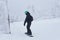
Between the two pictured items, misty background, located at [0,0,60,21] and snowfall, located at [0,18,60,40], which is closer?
snowfall, located at [0,18,60,40]

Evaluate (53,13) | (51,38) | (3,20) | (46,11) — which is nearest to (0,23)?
(3,20)

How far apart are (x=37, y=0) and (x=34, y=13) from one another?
7532 mm

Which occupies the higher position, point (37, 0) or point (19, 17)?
point (37, 0)

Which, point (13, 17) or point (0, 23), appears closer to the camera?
point (0, 23)

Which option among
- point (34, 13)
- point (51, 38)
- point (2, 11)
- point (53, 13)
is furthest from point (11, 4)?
point (51, 38)

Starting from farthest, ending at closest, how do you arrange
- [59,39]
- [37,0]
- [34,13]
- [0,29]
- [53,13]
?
[37,0], [34,13], [53,13], [0,29], [59,39]

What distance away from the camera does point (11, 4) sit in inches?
1838

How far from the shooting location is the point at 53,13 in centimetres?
4212

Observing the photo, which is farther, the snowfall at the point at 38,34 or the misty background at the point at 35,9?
the misty background at the point at 35,9

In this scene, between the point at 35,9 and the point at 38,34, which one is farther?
the point at 35,9

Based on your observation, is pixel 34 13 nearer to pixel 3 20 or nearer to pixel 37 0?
pixel 37 0

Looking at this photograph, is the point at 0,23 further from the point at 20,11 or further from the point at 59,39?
the point at 20,11

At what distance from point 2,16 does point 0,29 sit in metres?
0.89

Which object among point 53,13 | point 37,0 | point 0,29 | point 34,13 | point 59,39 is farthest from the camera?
point 37,0
